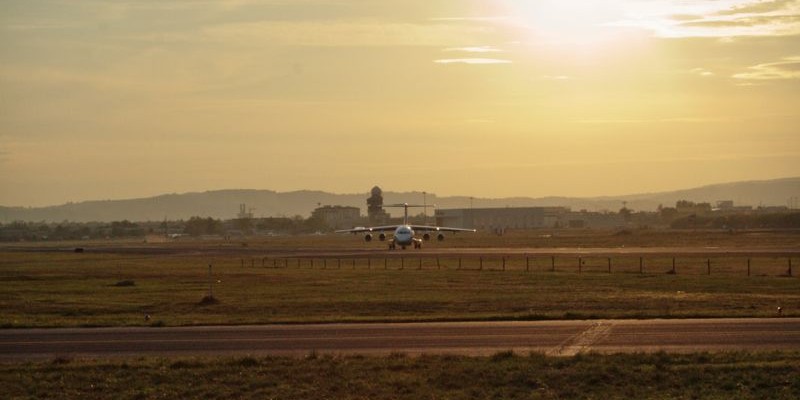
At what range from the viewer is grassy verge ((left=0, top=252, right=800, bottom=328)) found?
37.9 metres

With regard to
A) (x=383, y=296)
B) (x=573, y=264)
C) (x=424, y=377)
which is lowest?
(x=424, y=377)

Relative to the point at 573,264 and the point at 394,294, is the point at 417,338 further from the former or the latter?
the point at 573,264

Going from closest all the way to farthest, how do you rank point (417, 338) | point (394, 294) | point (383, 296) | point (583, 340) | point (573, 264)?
point (583, 340)
point (417, 338)
point (383, 296)
point (394, 294)
point (573, 264)

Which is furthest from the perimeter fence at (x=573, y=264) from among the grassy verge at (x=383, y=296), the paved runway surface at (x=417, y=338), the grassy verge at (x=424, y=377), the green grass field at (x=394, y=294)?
the grassy verge at (x=424, y=377)

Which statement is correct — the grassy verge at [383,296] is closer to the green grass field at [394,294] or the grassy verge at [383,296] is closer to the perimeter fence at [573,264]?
the green grass field at [394,294]

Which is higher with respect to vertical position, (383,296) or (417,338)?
(383,296)

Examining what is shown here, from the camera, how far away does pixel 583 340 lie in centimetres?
2969

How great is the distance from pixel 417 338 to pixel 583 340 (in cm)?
493

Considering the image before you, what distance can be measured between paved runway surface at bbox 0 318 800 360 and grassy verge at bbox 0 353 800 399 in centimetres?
234

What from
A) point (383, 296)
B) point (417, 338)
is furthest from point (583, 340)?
point (383, 296)

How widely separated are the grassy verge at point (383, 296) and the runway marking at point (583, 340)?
11.6 feet

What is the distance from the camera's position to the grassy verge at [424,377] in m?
21.9

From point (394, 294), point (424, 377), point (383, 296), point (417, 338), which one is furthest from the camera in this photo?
point (394, 294)

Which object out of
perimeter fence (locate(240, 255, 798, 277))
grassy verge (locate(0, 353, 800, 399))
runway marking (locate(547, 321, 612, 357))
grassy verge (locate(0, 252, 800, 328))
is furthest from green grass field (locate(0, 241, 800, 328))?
grassy verge (locate(0, 353, 800, 399))
